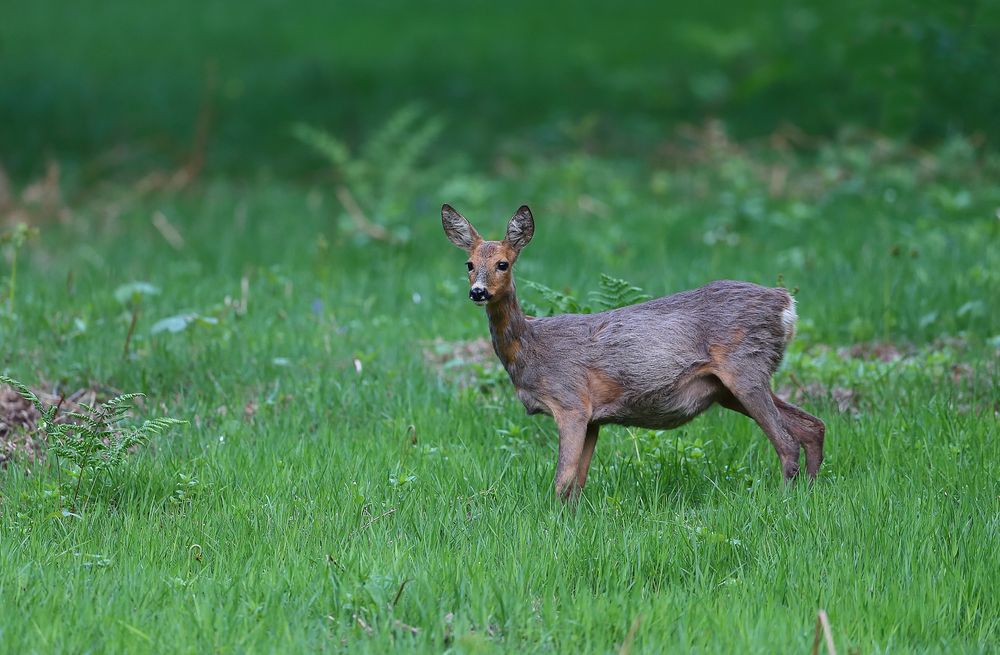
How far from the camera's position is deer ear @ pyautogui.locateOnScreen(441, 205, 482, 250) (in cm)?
602

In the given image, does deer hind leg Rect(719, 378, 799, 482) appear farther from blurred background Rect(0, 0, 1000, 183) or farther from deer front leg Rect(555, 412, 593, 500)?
blurred background Rect(0, 0, 1000, 183)

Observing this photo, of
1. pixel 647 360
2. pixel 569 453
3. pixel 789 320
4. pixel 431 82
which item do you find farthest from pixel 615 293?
pixel 431 82

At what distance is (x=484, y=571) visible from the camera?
4.85m

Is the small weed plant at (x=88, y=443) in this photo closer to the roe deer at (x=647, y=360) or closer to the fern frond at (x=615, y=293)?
the roe deer at (x=647, y=360)

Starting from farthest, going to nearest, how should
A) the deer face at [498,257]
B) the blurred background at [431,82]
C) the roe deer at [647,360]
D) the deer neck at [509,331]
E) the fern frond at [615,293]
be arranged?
the blurred background at [431,82] → the fern frond at [615,293] → the deer neck at [509,331] → the roe deer at [647,360] → the deer face at [498,257]

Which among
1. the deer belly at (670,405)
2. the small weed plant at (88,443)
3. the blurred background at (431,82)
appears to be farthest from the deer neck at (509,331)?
the blurred background at (431,82)

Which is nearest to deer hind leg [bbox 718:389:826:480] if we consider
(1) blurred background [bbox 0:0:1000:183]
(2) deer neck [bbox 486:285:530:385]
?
(2) deer neck [bbox 486:285:530:385]

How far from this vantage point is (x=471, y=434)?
22.1ft

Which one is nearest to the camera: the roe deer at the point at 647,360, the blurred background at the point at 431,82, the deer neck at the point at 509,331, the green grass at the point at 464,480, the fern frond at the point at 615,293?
the green grass at the point at 464,480

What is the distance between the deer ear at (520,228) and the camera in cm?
577

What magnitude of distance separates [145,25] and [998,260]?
17578mm

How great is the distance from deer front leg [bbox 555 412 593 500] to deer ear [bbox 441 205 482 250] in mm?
963

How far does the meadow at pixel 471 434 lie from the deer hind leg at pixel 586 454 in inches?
2.6

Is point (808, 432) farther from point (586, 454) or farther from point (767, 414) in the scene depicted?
point (586, 454)
